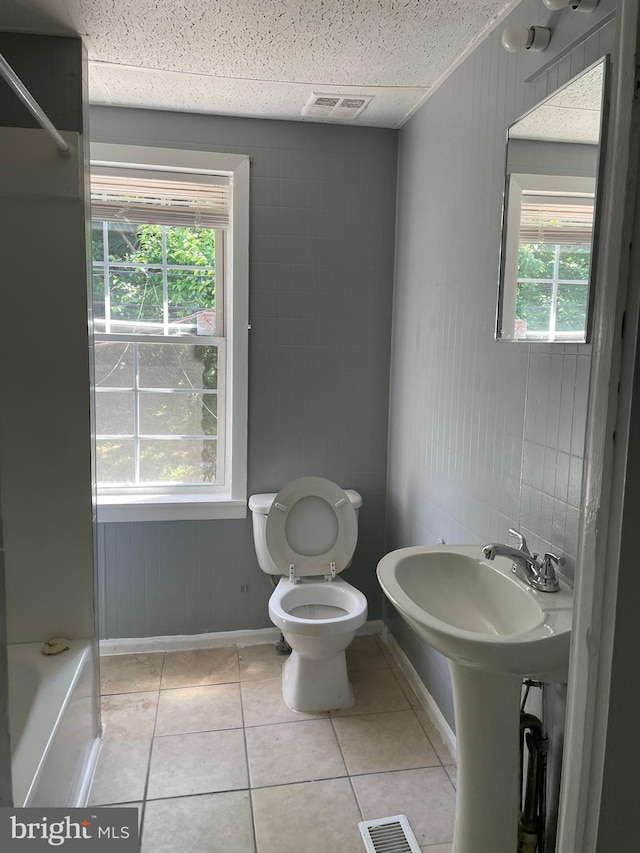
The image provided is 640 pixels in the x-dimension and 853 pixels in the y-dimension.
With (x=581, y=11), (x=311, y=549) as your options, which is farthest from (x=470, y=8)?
(x=311, y=549)

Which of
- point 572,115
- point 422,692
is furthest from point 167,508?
point 572,115

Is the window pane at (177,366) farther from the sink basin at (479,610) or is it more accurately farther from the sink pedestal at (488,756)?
the sink pedestal at (488,756)

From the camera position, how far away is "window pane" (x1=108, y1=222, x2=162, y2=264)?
9.12 ft

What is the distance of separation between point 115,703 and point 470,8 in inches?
110

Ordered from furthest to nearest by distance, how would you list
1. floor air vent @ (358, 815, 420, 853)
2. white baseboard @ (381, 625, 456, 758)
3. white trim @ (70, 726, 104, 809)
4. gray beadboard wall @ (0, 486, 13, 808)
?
1. white baseboard @ (381, 625, 456, 758)
2. white trim @ (70, 726, 104, 809)
3. floor air vent @ (358, 815, 420, 853)
4. gray beadboard wall @ (0, 486, 13, 808)

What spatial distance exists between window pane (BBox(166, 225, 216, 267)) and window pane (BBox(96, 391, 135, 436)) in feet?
2.23

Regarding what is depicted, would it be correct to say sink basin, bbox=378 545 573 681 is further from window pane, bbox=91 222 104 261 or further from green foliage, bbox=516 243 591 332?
window pane, bbox=91 222 104 261

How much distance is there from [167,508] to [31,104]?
1.72 m

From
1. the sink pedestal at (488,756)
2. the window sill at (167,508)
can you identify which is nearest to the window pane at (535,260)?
the sink pedestal at (488,756)

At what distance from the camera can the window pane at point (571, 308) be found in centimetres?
147

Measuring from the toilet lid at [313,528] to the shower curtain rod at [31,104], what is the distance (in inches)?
60.8

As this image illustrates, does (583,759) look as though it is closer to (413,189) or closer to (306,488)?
(306,488)

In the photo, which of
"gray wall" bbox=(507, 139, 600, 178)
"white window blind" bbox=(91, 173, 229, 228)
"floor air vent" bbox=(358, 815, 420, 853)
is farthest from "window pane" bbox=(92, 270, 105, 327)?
"floor air vent" bbox=(358, 815, 420, 853)

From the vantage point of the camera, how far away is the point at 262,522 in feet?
9.02
